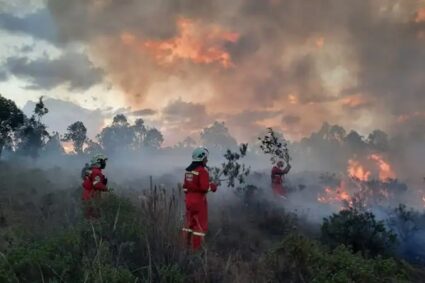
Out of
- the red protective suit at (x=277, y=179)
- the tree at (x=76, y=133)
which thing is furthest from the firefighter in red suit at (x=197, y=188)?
the tree at (x=76, y=133)

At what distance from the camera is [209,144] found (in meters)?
117

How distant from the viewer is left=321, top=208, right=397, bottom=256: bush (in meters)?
11.4

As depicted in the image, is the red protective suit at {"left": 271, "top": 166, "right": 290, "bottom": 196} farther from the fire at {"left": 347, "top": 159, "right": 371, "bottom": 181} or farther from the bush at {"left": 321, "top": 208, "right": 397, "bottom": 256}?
the fire at {"left": 347, "top": 159, "right": 371, "bottom": 181}

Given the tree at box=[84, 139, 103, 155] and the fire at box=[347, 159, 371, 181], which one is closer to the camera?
the fire at box=[347, 159, 371, 181]

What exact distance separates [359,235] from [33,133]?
35006mm

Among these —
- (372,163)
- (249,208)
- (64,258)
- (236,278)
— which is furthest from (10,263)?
(372,163)

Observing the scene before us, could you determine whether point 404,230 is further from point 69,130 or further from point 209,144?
point 209,144

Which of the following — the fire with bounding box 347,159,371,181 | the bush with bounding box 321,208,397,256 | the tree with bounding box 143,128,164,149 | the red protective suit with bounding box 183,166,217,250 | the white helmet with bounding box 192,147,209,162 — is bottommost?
the bush with bounding box 321,208,397,256

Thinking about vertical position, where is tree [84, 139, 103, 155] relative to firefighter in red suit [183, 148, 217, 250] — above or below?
above

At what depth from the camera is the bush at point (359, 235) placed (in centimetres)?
1144

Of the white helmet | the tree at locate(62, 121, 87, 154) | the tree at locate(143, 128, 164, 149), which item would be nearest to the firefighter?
the white helmet

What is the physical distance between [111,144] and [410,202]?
64807mm

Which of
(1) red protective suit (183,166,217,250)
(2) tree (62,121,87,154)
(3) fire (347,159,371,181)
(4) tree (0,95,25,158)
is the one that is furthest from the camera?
(2) tree (62,121,87,154)

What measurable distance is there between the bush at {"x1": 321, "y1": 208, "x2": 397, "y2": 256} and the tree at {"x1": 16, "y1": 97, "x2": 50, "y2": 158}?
31351 mm
